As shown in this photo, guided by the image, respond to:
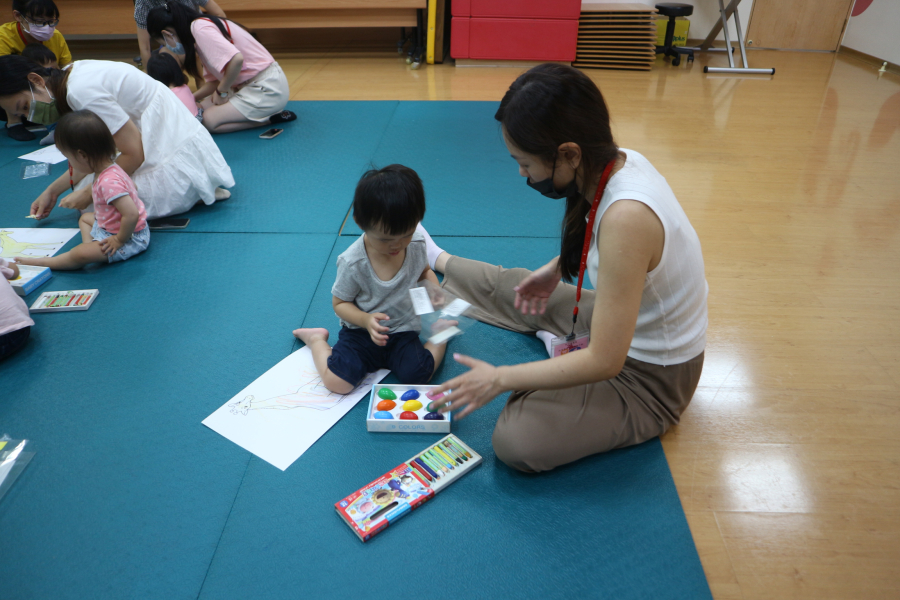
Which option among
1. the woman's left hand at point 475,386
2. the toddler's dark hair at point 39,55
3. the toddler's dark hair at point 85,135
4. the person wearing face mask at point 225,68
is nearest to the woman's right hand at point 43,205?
the toddler's dark hair at point 85,135

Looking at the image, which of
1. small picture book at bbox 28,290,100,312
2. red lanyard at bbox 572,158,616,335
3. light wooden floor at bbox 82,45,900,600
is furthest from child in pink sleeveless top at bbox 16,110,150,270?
light wooden floor at bbox 82,45,900,600

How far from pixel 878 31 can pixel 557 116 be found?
6032 mm

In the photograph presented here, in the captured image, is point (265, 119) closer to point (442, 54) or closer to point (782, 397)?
point (442, 54)

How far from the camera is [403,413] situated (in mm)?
1439

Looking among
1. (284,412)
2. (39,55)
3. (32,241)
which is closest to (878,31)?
(284,412)

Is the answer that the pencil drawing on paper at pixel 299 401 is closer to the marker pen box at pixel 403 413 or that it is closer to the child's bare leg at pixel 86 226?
the marker pen box at pixel 403 413

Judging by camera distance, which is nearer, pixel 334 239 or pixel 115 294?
pixel 115 294

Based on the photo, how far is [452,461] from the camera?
134 cm

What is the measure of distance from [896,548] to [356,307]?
4.53 ft

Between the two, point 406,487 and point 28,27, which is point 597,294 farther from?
point 28,27

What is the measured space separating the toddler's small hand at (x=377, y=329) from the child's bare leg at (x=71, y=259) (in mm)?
1336

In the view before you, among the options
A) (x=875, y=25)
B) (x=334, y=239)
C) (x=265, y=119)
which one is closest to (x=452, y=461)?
(x=334, y=239)

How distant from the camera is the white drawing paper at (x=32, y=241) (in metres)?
2.21

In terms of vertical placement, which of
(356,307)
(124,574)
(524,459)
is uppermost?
(356,307)
